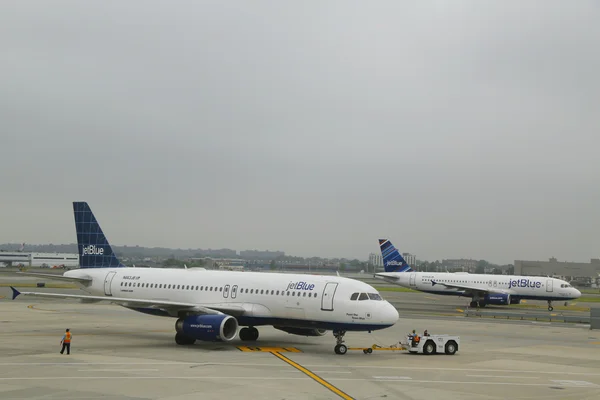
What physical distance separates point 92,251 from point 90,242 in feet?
2.24

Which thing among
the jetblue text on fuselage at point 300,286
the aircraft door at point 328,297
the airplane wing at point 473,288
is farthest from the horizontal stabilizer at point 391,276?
the aircraft door at point 328,297

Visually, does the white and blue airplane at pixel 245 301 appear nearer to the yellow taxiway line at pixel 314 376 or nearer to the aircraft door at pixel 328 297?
the aircraft door at pixel 328 297

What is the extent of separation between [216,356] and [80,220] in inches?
784

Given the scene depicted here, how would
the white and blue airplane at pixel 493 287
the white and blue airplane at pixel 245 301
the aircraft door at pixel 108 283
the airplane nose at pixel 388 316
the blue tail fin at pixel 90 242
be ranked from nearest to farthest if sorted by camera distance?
the airplane nose at pixel 388 316, the white and blue airplane at pixel 245 301, the aircraft door at pixel 108 283, the blue tail fin at pixel 90 242, the white and blue airplane at pixel 493 287

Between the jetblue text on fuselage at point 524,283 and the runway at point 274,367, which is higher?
the jetblue text on fuselage at point 524,283

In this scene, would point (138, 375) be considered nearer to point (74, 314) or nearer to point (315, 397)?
point (315, 397)

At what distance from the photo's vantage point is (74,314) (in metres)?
53.6

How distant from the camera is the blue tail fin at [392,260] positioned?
89.8 m

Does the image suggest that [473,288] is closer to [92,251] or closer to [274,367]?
[92,251]

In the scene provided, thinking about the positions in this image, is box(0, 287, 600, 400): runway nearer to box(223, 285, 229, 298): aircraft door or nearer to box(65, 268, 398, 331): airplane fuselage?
box(65, 268, 398, 331): airplane fuselage

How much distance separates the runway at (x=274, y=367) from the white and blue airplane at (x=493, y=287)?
29859 mm

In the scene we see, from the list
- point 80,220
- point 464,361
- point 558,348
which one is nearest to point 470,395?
point 464,361

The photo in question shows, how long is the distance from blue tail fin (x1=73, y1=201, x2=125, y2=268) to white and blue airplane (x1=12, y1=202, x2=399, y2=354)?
7.00 ft

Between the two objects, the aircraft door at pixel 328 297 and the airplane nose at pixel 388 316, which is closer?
the airplane nose at pixel 388 316
